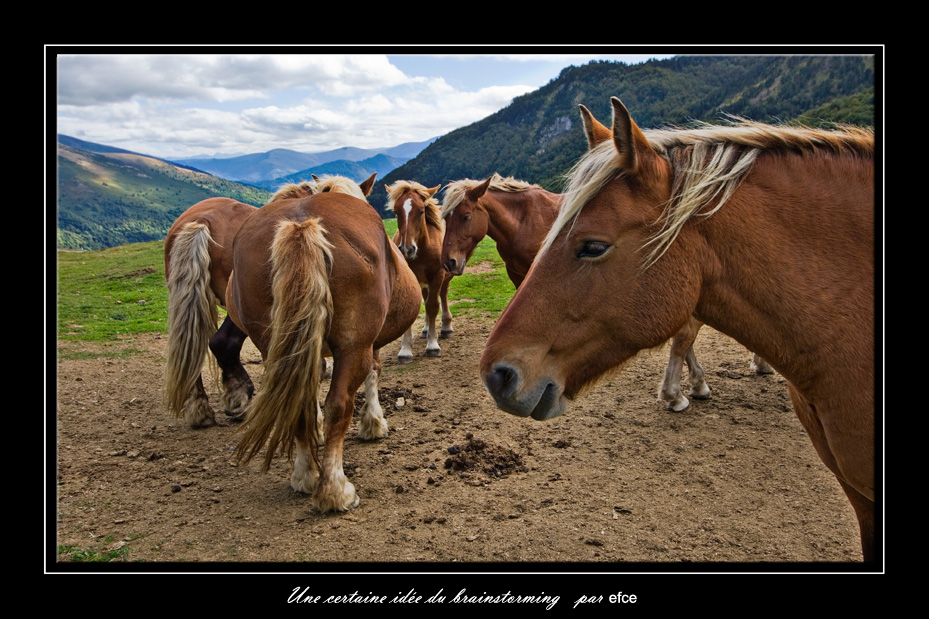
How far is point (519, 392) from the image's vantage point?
1.96m

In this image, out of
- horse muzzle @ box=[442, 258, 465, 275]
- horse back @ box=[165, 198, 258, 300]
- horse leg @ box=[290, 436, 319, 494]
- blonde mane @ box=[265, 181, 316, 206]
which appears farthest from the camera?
horse muzzle @ box=[442, 258, 465, 275]

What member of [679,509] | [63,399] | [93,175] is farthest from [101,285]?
[93,175]

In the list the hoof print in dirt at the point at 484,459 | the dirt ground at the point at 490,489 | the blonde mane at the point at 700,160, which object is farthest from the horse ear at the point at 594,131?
the hoof print in dirt at the point at 484,459

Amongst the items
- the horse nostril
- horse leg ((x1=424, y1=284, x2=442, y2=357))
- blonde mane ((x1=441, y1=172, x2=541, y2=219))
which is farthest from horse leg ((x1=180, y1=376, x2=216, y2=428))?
the horse nostril

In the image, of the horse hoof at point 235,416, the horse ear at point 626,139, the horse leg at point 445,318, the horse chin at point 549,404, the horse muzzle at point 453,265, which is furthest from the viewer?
the horse leg at point 445,318

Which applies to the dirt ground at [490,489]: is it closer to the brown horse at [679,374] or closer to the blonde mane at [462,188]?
the brown horse at [679,374]

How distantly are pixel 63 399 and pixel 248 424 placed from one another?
185 inches

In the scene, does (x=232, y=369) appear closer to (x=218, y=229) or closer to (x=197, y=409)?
(x=197, y=409)

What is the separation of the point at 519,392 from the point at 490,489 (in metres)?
2.52

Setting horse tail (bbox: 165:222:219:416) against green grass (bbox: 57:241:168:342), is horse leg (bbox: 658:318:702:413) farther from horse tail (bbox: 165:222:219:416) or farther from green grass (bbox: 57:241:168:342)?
green grass (bbox: 57:241:168:342)

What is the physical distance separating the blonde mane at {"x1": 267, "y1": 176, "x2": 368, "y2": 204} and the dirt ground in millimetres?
2438

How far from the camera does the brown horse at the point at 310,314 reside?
3422mm

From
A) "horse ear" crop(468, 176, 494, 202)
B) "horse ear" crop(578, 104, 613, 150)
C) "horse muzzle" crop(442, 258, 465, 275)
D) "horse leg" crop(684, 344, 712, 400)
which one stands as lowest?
"horse leg" crop(684, 344, 712, 400)

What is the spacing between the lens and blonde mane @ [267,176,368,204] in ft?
16.7
